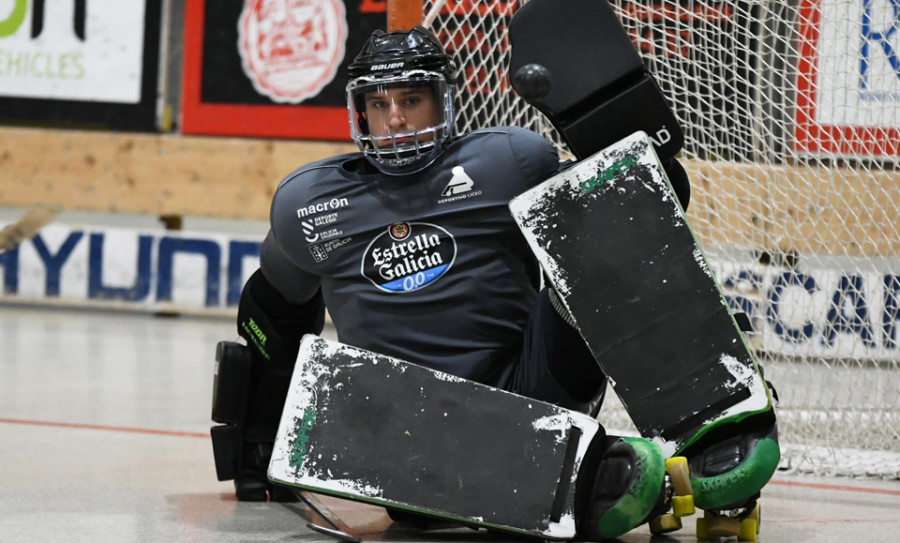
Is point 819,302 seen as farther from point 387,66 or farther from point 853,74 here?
point 387,66

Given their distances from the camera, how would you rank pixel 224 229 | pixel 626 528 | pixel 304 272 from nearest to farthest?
pixel 626 528 → pixel 304 272 → pixel 224 229

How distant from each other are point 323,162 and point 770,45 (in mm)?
1687

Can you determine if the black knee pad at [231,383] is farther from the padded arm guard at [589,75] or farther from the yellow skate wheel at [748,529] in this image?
the yellow skate wheel at [748,529]

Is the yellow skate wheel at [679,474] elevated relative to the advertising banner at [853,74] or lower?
lower

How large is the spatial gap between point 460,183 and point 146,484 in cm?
102

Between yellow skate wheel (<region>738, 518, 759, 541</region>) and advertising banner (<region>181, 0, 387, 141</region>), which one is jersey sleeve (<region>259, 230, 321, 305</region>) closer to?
yellow skate wheel (<region>738, 518, 759, 541</region>)

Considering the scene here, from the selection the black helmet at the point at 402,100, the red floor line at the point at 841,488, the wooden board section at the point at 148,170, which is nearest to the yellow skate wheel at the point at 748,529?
the red floor line at the point at 841,488

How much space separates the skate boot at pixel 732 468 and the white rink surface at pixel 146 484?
0.10 m

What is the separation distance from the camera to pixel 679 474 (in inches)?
78.5

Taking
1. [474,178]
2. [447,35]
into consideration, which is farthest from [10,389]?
[474,178]

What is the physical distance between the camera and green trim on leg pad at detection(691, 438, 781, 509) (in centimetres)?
202

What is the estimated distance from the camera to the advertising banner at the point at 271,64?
6.32m

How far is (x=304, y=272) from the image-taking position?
2527 millimetres

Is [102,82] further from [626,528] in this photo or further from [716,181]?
[626,528]
